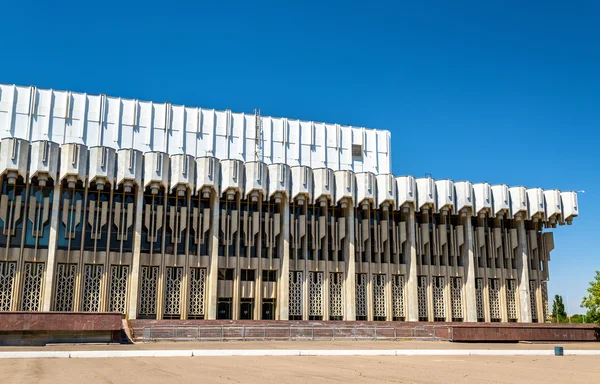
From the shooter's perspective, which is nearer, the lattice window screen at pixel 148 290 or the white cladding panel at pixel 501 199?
the lattice window screen at pixel 148 290

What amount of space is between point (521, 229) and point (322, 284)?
20.4 m

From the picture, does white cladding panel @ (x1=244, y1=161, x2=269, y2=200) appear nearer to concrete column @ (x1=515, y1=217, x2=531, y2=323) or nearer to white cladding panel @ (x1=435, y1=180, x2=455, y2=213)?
white cladding panel @ (x1=435, y1=180, x2=455, y2=213)

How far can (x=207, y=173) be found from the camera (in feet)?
154

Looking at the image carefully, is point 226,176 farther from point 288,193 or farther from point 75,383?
point 75,383

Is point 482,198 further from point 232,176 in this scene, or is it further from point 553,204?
point 232,176

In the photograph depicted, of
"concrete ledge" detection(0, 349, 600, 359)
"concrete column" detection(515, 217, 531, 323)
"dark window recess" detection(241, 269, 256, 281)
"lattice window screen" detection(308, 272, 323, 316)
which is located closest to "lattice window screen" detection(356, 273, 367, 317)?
"lattice window screen" detection(308, 272, 323, 316)

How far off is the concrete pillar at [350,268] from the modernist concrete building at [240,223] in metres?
0.16

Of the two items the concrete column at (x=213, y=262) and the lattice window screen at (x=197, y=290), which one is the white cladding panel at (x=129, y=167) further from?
the lattice window screen at (x=197, y=290)

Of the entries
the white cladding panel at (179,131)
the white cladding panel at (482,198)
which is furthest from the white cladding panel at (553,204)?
the white cladding panel at (179,131)

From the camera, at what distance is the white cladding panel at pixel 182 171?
46219 millimetres

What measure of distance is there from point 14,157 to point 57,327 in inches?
698

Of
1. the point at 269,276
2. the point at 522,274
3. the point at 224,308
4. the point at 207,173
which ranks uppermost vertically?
the point at 207,173

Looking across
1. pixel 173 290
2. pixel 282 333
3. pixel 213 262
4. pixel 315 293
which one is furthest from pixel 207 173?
pixel 282 333

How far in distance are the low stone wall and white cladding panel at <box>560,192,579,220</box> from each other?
43.1 meters
